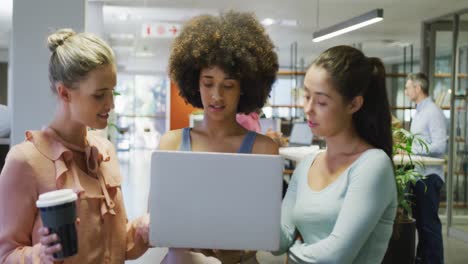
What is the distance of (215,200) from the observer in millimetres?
1061

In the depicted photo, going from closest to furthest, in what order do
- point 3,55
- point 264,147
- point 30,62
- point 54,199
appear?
point 54,199, point 264,147, point 30,62, point 3,55

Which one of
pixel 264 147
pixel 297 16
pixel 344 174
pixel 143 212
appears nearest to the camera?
pixel 344 174

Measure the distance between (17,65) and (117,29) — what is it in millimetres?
7154

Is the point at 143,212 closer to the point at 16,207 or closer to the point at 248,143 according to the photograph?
the point at 248,143

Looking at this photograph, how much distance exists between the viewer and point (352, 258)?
122 cm

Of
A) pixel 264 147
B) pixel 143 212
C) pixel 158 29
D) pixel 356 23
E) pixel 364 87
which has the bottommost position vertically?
pixel 143 212

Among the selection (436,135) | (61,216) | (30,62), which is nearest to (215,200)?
(61,216)

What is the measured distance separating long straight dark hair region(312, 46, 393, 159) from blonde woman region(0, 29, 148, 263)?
22.9 inches

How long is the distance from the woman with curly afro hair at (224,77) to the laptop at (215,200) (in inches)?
10.6

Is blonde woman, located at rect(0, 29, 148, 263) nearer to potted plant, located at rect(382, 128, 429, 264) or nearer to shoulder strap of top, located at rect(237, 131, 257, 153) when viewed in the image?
shoulder strap of top, located at rect(237, 131, 257, 153)

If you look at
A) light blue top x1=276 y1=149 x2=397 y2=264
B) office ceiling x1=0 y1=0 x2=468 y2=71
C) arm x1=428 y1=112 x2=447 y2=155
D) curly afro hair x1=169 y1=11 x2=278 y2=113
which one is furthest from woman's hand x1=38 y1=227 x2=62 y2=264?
office ceiling x1=0 y1=0 x2=468 y2=71

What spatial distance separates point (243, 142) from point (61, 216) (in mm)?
605

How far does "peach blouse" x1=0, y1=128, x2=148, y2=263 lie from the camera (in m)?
1.18

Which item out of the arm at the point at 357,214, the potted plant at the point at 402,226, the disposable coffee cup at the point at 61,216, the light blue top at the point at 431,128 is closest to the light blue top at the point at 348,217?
the arm at the point at 357,214
